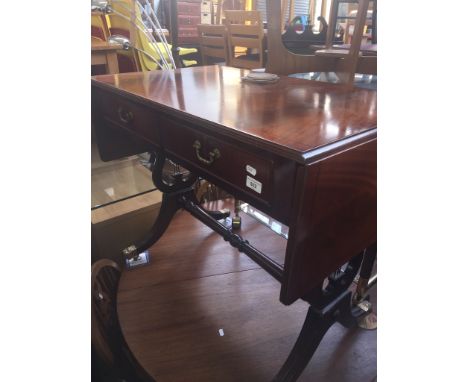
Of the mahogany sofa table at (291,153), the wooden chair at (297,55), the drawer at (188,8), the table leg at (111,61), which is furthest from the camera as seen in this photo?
the drawer at (188,8)

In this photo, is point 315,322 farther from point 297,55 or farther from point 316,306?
Result: point 297,55

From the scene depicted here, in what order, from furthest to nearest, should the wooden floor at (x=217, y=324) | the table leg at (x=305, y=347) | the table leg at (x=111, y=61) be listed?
the table leg at (x=111, y=61), the wooden floor at (x=217, y=324), the table leg at (x=305, y=347)

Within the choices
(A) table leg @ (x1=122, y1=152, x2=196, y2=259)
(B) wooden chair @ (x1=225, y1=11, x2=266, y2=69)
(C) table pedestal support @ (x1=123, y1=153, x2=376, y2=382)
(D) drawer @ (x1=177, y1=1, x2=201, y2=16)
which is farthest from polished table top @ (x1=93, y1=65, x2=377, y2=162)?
(D) drawer @ (x1=177, y1=1, x2=201, y2=16)

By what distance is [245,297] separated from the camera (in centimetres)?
116

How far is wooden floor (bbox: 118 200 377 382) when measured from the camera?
94 centimetres

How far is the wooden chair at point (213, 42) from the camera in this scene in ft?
10.2

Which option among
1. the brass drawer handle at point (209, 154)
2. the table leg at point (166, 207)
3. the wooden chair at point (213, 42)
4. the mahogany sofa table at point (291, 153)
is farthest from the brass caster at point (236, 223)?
the wooden chair at point (213, 42)

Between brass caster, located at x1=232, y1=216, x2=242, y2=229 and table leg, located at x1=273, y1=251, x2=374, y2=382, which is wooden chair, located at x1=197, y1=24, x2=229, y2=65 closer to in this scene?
brass caster, located at x1=232, y1=216, x2=242, y2=229

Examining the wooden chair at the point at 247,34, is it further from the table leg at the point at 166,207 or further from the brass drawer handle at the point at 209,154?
the brass drawer handle at the point at 209,154

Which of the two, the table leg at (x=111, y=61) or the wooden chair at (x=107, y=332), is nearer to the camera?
the wooden chair at (x=107, y=332)

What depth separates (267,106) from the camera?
0.73m

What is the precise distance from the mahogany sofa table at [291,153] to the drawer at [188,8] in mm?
3614

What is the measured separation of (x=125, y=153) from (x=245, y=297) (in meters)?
0.69
